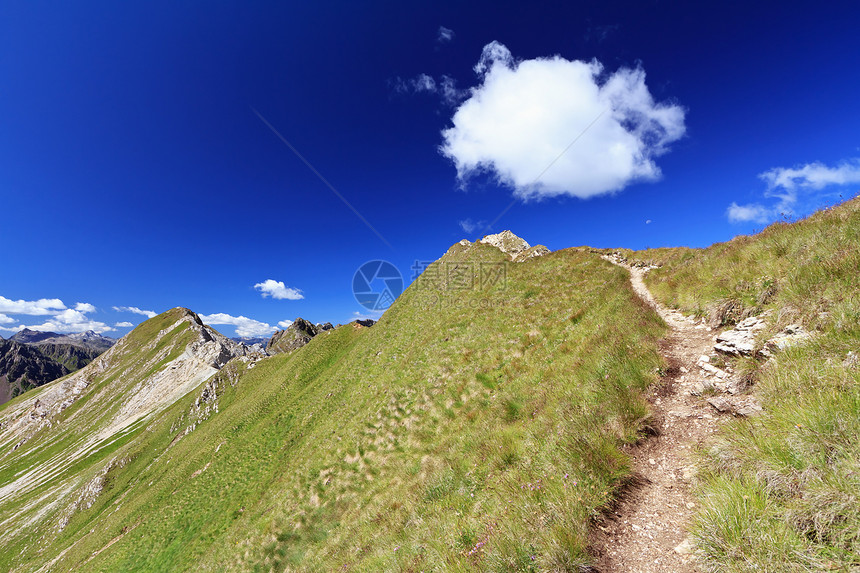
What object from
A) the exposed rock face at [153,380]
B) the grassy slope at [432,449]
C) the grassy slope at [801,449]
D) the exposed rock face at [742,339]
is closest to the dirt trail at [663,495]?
the grassy slope at [432,449]

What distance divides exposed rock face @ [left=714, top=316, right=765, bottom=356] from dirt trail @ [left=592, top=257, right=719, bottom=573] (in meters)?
0.78

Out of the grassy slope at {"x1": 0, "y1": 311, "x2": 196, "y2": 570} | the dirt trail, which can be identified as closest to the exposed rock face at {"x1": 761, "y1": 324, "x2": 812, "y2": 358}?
the dirt trail

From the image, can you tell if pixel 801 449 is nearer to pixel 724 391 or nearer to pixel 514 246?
pixel 724 391

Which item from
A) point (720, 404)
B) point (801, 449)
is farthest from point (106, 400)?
point (801, 449)

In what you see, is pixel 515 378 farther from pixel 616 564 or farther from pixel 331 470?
pixel 331 470

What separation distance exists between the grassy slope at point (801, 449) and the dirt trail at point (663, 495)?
1.73 feet

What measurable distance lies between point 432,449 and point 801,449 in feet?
40.5

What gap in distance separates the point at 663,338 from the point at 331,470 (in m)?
18.7

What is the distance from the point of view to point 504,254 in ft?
129

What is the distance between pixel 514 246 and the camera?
40.5m

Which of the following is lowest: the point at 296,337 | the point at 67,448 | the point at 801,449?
the point at 67,448

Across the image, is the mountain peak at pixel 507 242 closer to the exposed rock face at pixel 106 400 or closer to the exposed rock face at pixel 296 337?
the exposed rock face at pixel 296 337

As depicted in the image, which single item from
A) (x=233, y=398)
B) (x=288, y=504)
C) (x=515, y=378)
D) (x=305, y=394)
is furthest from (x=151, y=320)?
(x=515, y=378)

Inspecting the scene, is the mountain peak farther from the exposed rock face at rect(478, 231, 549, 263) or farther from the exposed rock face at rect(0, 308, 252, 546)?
the exposed rock face at rect(0, 308, 252, 546)
